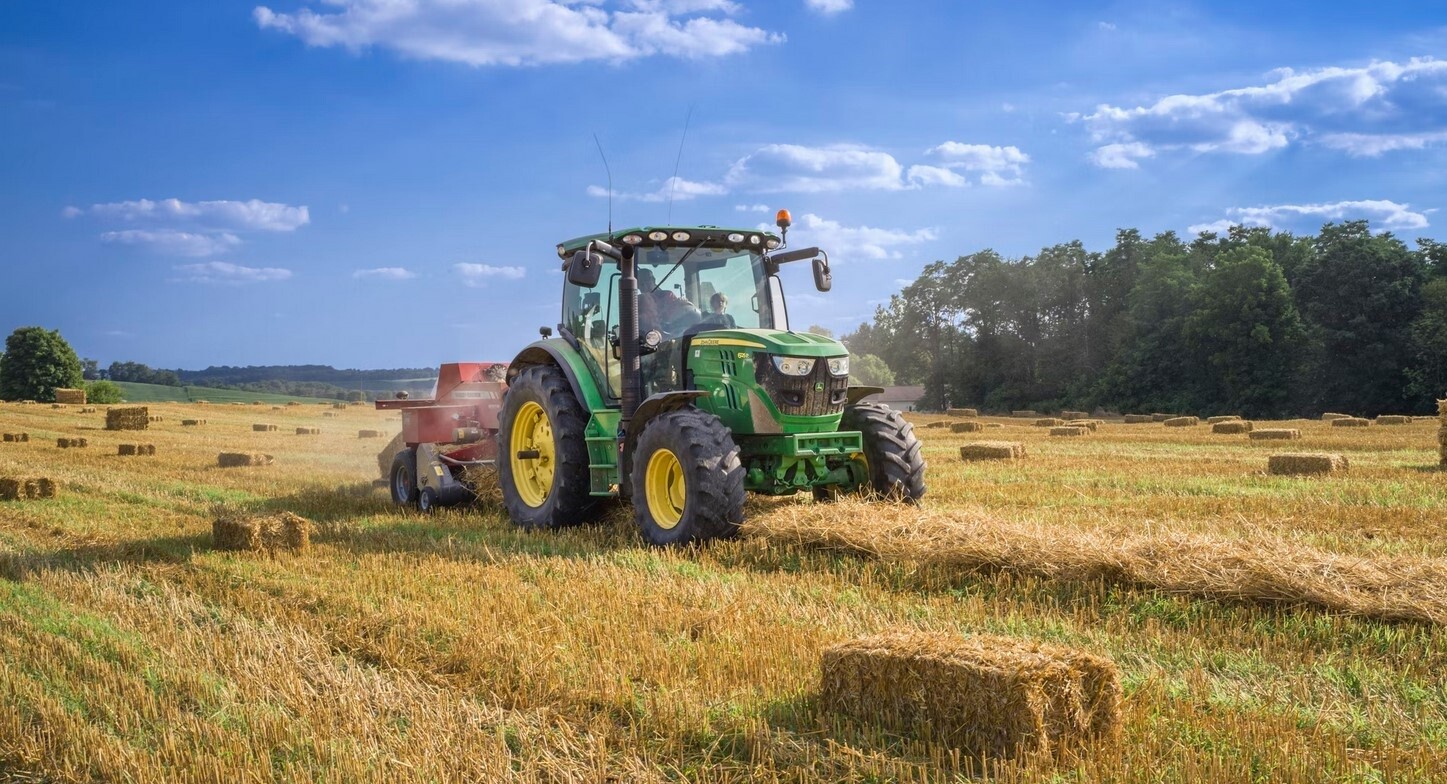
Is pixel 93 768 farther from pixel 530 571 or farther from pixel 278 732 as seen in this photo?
pixel 530 571

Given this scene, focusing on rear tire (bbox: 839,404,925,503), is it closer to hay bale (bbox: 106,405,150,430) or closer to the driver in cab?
the driver in cab

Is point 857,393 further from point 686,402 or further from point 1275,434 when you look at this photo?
point 1275,434

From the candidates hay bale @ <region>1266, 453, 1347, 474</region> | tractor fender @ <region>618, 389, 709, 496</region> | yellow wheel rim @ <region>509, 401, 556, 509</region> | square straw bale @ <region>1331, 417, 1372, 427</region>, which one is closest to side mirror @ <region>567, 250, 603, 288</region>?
tractor fender @ <region>618, 389, 709, 496</region>

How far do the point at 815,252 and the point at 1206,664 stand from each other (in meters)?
4.95

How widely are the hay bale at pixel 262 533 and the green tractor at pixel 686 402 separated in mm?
1808

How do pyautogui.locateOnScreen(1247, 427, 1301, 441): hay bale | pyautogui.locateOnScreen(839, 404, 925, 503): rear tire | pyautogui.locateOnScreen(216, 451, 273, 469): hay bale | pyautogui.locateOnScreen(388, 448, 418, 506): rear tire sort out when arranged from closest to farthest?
pyautogui.locateOnScreen(839, 404, 925, 503): rear tire, pyautogui.locateOnScreen(388, 448, 418, 506): rear tire, pyautogui.locateOnScreen(216, 451, 273, 469): hay bale, pyautogui.locateOnScreen(1247, 427, 1301, 441): hay bale

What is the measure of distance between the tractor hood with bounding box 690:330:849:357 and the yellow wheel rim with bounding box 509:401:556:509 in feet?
6.15

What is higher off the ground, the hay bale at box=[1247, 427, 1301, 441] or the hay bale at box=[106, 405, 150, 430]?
the hay bale at box=[106, 405, 150, 430]

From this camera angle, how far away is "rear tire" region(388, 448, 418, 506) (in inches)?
429

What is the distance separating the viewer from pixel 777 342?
25.9 feet

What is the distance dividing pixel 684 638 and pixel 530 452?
15.2ft

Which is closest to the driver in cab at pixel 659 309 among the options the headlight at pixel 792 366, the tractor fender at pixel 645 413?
the tractor fender at pixel 645 413

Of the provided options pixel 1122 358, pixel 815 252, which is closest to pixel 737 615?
pixel 815 252

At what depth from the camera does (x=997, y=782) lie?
335cm
